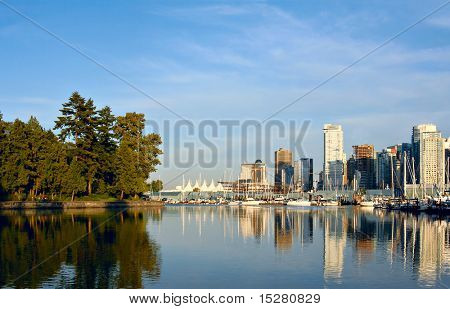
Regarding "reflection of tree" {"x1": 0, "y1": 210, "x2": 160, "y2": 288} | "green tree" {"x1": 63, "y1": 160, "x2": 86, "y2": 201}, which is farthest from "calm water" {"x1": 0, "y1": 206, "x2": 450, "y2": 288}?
"green tree" {"x1": 63, "y1": 160, "x2": 86, "y2": 201}

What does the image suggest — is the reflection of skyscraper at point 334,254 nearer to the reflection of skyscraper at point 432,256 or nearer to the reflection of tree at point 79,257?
the reflection of skyscraper at point 432,256

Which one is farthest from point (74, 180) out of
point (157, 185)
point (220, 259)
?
point (220, 259)

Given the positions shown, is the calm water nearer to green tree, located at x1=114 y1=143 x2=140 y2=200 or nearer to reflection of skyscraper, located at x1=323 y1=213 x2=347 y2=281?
reflection of skyscraper, located at x1=323 y1=213 x2=347 y2=281

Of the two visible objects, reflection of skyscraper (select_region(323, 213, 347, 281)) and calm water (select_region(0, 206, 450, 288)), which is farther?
reflection of skyscraper (select_region(323, 213, 347, 281))

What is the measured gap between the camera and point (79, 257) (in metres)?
29.7

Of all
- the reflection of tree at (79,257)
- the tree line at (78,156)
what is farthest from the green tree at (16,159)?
the reflection of tree at (79,257)

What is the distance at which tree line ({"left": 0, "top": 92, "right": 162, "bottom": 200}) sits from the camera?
266ft

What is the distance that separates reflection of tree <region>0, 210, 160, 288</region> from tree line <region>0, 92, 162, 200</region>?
37.3 metres

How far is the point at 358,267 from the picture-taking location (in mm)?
27297

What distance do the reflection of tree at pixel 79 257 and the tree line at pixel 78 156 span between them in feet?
122

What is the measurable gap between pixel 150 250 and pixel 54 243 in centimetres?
703

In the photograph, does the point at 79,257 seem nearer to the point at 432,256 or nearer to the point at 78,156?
the point at 432,256

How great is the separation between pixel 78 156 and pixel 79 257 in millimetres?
67852
